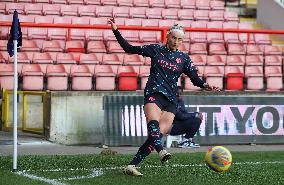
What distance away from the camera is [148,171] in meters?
9.91

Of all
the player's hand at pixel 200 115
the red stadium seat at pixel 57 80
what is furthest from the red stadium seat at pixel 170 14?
the player's hand at pixel 200 115

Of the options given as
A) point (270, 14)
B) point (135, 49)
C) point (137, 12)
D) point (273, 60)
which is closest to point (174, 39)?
point (135, 49)

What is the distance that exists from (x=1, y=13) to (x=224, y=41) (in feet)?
20.6

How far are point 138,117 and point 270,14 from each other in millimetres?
10578

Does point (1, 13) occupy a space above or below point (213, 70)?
above

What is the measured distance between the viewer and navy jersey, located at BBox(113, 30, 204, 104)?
31.1ft

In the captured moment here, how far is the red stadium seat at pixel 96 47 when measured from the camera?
1841 centimetres

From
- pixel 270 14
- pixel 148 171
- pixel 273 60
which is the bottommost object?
pixel 148 171

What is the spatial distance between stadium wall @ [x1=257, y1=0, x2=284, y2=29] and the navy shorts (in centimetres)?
1448

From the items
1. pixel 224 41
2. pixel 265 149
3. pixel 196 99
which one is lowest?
pixel 265 149

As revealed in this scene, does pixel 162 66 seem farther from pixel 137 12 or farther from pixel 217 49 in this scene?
pixel 137 12

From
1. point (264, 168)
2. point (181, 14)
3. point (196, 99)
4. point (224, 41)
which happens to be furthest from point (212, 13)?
point (264, 168)

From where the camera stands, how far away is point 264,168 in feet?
35.3

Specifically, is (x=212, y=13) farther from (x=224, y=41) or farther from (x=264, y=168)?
(x=264, y=168)
